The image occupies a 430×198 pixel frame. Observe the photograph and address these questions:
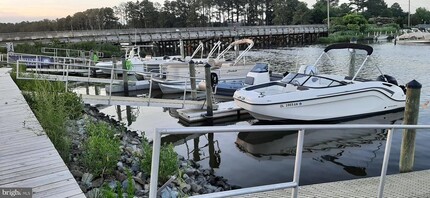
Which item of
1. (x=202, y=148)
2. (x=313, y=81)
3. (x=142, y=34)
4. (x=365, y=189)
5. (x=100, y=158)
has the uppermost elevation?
(x=142, y=34)

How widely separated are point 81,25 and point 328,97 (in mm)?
87560

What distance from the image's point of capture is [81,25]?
294 ft

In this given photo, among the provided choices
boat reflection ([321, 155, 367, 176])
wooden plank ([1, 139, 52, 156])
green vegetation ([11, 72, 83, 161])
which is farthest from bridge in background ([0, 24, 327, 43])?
wooden plank ([1, 139, 52, 156])

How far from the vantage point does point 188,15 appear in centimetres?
9088

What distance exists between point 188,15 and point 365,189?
89.3 meters

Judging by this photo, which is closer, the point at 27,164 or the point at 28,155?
the point at 27,164

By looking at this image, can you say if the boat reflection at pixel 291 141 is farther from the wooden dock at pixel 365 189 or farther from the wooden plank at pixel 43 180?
the wooden plank at pixel 43 180

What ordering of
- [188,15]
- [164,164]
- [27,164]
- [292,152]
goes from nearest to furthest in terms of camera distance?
[27,164], [164,164], [292,152], [188,15]

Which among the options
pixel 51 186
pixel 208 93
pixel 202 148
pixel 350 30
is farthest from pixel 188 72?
pixel 350 30

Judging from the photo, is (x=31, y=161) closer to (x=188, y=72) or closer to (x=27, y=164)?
(x=27, y=164)

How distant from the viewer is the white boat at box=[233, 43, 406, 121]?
36.9 feet

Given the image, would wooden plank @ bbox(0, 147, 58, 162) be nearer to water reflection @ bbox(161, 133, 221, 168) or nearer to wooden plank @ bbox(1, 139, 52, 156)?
wooden plank @ bbox(1, 139, 52, 156)

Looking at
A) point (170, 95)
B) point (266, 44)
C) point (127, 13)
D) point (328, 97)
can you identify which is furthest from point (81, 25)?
point (328, 97)

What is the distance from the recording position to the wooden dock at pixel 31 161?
4039mm
